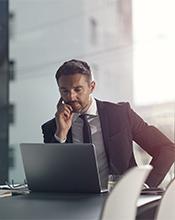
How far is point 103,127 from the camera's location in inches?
106

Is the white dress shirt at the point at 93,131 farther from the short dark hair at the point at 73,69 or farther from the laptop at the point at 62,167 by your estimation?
the laptop at the point at 62,167

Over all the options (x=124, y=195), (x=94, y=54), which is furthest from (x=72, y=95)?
(x=124, y=195)

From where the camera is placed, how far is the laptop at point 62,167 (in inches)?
73.2

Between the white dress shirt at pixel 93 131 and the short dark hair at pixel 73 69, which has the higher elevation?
the short dark hair at pixel 73 69

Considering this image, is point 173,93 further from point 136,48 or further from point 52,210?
point 52,210

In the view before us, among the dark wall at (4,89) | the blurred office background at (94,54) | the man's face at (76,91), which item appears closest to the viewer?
the man's face at (76,91)

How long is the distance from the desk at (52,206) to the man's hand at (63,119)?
26.9 inches

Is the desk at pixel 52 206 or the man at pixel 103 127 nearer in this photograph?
the desk at pixel 52 206

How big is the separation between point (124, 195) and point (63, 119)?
62.0 inches

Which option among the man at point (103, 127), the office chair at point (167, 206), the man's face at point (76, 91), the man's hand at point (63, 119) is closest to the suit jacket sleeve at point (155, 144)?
the man at point (103, 127)

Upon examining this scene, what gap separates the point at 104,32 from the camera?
12.6ft

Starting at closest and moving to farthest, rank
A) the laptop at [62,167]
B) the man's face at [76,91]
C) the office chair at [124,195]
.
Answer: the office chair at [124,195] < the laptop at [62,167] < the man's face at [76,91]

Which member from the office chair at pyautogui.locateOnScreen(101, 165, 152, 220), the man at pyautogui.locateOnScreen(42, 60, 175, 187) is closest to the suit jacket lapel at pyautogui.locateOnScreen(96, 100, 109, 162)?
the man at pyautogui.locateOnScreen(42, 60, 175, 187)

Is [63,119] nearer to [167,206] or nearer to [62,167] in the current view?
[62,167]
